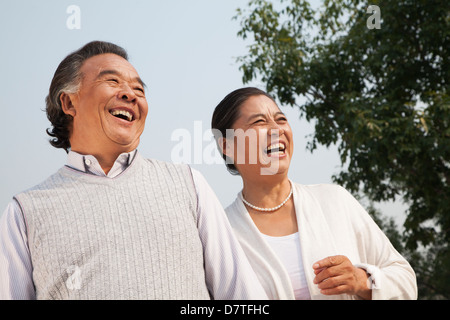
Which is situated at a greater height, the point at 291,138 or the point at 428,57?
the point at 428,57

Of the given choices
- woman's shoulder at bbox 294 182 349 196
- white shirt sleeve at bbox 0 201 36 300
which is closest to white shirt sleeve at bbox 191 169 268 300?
white shirt sleeve at bbox 0 201 36 300

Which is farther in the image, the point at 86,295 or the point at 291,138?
the point at 291,138

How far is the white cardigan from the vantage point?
290cm

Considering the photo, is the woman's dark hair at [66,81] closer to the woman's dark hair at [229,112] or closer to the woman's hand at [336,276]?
the woman's dark hair at [229,112]

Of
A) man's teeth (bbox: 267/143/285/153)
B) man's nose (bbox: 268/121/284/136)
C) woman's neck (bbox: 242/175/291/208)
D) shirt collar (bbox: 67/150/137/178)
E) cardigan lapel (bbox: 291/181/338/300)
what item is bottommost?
cardigan lapel (bbox: 291/181/338/300)

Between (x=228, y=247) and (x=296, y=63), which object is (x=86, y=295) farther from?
(x=296, y=63)

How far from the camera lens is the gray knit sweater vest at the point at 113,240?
2.24 metres

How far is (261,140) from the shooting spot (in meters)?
3.25

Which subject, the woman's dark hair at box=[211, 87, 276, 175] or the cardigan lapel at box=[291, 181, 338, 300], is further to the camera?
the woman's dark hair at box=[211, 87, 276, 175]

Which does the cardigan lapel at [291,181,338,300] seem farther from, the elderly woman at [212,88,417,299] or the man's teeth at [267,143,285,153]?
the man's teeth at [267,143,285,153]

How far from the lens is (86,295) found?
7.32ft

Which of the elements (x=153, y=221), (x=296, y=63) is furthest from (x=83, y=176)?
(x=296, y=63)

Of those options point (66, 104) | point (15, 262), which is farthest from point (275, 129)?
point (15, 262)

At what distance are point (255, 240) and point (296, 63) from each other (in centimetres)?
977
